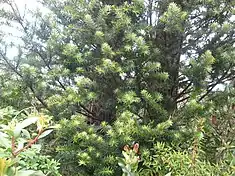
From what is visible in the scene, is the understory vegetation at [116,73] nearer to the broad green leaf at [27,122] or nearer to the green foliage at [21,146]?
the green foliage at [21,146]

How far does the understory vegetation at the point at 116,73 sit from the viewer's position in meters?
2.25

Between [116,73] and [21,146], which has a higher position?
[116,73]

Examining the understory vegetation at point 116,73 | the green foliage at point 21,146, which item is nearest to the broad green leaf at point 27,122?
the green foliage at point 21,146

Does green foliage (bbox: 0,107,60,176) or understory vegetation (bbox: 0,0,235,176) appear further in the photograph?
understory vegetation (bbox: 0,0,235,176)

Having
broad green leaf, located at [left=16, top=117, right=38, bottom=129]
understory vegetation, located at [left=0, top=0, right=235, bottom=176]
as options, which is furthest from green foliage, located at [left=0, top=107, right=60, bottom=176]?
understory vegetation, located at [left=0, top=0, right=235, bottom=176]

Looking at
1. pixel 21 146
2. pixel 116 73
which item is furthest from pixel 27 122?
pixel 116 73

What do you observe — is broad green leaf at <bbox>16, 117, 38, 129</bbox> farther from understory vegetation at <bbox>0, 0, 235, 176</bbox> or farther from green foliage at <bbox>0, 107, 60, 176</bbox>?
understory vegetation at <bbox>0, 0, 235, 176</bbox>

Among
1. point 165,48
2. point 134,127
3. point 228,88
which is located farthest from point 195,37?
point 134,127

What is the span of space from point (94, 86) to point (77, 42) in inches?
14.1

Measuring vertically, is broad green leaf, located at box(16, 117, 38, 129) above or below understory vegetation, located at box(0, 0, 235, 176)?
below

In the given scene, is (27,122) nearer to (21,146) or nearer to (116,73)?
(21,146)

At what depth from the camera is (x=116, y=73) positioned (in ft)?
7.88

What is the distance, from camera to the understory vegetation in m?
2.25

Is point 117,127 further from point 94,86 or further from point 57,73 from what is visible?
point 57,73
